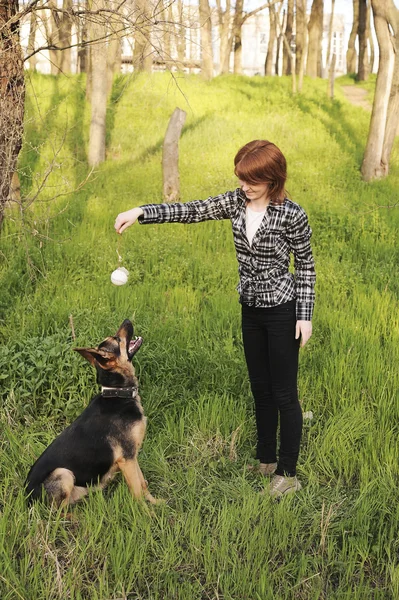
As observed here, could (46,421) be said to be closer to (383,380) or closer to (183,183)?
(383,380)

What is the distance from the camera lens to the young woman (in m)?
3.51

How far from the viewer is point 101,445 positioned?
360 centimetres

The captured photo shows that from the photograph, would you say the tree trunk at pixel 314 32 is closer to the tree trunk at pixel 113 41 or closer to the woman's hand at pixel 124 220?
the tree trunk at pixel 113 41

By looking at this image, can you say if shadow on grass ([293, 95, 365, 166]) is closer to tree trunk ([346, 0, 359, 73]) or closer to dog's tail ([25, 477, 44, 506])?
dog's tail ([25, 477, 44, 506])

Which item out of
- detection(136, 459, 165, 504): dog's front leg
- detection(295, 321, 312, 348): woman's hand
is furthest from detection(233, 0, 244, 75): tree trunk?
detection(136, 459, 165, 504): dog's front leg

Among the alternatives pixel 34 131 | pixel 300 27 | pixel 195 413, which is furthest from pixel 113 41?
pixel 300 27

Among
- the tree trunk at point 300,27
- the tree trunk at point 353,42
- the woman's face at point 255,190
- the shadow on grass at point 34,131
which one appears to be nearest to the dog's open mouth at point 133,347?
the woman's face at point 255,190

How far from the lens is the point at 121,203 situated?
32.7 ft

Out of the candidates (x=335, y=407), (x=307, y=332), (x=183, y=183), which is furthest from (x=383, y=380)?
(x=183, y=183)

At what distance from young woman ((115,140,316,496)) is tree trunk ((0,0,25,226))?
2.13 metres

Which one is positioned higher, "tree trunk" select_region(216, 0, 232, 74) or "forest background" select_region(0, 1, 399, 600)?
"tree trunk" select_region(216, 0, 232, 74)

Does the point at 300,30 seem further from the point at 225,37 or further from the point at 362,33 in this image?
the point at 225,37

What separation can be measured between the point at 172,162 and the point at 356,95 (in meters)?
15.2

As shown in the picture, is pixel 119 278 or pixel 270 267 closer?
pixel 270 267
